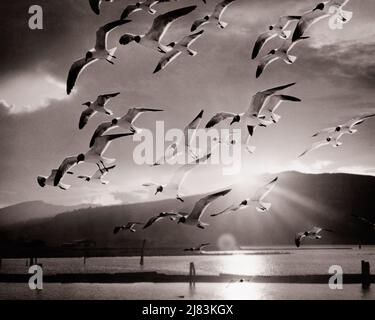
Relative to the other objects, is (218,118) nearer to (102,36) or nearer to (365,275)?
(102,36)

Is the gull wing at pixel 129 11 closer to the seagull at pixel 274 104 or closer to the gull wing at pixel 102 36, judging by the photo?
the gull wing at pixel 102 36

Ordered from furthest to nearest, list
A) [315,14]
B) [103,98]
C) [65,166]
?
[65,166] → [103,98] → [315,14]

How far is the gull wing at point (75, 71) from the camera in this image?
1266 centimetres

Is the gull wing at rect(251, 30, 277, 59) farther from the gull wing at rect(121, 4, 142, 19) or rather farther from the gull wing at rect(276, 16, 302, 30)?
the gull wing at rect(121, 4, 142, 19)

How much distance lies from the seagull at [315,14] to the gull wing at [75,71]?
17.2 ft

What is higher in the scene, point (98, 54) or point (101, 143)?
point (98, 54)

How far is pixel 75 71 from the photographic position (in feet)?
42.4

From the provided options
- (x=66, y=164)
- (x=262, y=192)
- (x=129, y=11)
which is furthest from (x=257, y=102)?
(x=66, y=164)

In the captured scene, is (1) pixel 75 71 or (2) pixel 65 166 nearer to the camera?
(1) pixel 75 71

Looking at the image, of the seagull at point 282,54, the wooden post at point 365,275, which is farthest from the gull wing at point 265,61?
the wooden post at point 365,275

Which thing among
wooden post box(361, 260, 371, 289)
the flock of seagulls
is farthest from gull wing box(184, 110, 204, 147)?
wooden post box(361, 260, 371, 289)

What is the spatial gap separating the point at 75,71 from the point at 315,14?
20.5 ft
